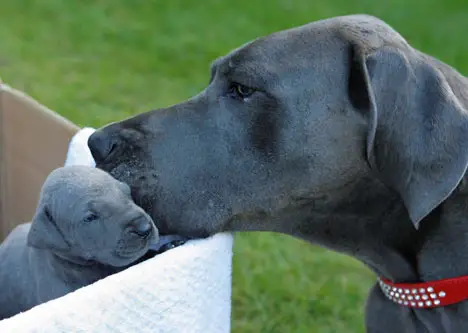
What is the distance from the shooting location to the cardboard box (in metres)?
2.36

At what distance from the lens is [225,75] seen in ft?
5.97

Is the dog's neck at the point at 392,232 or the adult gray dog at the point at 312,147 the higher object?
the adult gray dog at the point at 312,147

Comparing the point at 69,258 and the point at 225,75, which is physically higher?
the point at 225,75

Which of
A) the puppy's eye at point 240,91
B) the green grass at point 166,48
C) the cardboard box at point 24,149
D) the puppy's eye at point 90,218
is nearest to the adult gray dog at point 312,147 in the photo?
the puppy's eye at point 240,91

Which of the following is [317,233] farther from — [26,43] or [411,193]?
[26,43]

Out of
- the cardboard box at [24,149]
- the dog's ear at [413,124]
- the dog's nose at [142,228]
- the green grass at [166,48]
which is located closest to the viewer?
the dog's ear at [413,124]

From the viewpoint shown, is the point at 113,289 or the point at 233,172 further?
the point at 233,172

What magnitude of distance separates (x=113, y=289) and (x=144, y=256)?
14.5 inches

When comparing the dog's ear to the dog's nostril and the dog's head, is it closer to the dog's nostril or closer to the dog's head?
the dog's head

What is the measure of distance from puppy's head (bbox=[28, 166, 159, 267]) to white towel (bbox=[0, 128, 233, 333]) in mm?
138

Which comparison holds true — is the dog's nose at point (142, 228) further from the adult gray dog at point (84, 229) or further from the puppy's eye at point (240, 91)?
the puppy's eye at point (240, 91)

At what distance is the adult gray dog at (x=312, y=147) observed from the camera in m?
1.69

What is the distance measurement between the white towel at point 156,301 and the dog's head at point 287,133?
114mm

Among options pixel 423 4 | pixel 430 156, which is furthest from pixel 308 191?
pixel 423 4
